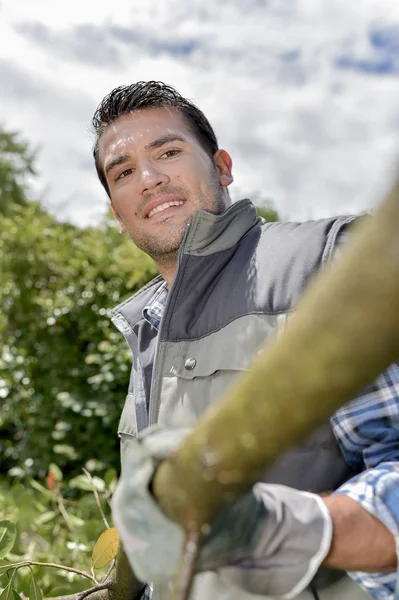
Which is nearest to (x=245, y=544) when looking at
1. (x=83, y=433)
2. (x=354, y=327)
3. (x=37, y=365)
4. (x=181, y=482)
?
(x=181, y=482)

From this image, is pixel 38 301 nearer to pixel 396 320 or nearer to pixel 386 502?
pixel 386 502

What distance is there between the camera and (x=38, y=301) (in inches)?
227

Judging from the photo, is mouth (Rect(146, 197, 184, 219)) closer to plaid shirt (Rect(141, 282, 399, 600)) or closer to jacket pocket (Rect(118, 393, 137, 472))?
jacket pocket (Rect(118, 393, 137, 472))

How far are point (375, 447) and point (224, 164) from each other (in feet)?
4.83

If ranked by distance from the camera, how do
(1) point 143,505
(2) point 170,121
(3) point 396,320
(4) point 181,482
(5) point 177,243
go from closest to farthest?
(3) point 396,320
(4) point 181,482
(1) point 143,505
(5) point 177,243
(2) point 170,121

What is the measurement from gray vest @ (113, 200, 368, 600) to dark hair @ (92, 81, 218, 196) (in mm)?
567

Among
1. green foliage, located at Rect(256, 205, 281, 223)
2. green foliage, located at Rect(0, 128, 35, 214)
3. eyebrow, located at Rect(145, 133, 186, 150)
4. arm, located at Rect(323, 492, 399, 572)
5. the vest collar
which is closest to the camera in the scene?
arm, located at Rect(323, 492, 399, 572)

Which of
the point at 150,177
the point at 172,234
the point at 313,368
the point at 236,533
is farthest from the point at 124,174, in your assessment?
the point at 313,368

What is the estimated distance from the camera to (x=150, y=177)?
212 centimetres

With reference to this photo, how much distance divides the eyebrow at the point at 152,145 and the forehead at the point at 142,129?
0.05 ft

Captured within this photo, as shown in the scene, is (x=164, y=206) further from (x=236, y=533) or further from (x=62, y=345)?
(x=62, y=345)

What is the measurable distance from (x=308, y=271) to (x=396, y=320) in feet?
3.17

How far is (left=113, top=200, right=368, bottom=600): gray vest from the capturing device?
4.39 ft

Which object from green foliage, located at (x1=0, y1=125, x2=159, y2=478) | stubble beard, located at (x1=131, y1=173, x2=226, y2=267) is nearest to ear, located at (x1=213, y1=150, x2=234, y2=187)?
stubble beard, located at (x1=131, y1=173, x2=226, y2=267)
